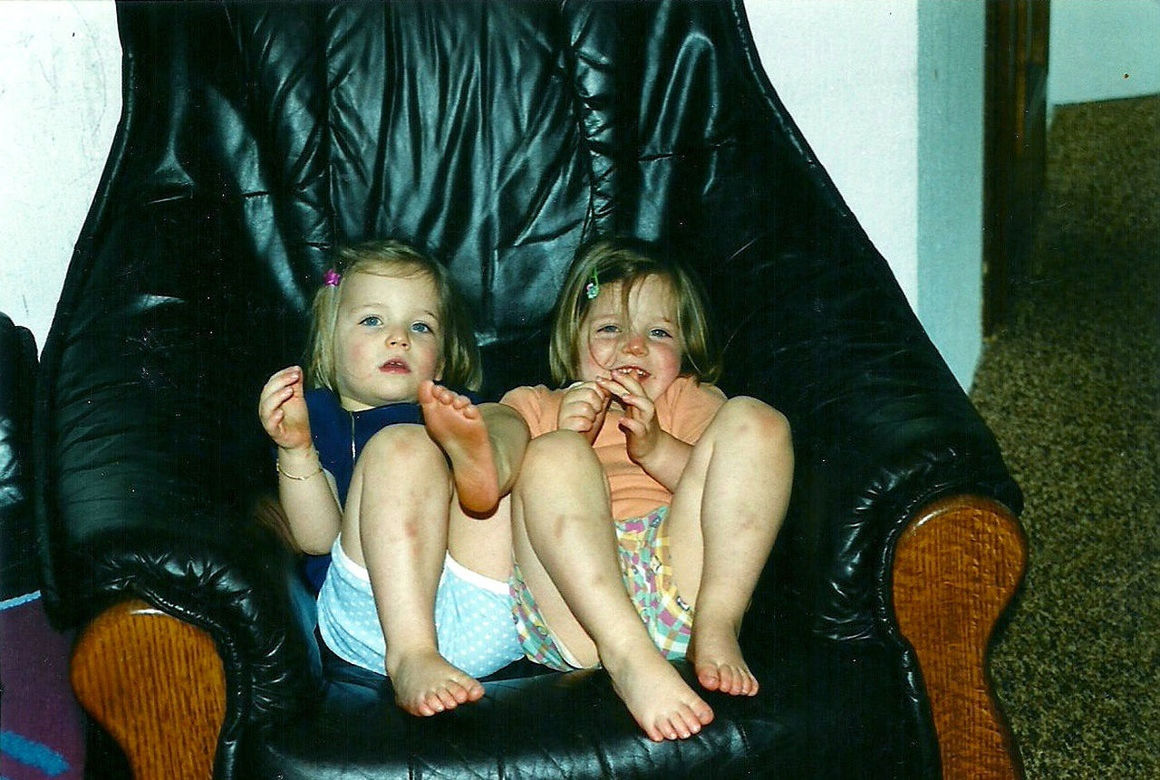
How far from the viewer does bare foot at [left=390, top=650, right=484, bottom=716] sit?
136cm

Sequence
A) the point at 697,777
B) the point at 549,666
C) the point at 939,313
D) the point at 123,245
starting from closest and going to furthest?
the point at 697,777 → the point at 549,666 → the point at 123,245 → the point at 939,313

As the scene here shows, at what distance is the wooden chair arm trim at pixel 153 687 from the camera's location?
1309 millimetres

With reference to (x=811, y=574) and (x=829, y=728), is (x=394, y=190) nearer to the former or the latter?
(x=811, y=574)

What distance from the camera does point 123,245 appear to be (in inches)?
71.3

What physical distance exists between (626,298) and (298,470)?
19.5 inches

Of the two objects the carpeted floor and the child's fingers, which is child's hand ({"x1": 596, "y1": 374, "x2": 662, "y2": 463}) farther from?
the carpeted floor

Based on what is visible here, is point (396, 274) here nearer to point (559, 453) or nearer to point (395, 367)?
point (395, 367)

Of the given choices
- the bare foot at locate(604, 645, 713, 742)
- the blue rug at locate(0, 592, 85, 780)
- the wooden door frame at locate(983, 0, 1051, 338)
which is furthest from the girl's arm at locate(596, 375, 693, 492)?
Answer: the wooden door frame at locate(983, 0, 1051, 338)

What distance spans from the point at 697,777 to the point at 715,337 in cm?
72

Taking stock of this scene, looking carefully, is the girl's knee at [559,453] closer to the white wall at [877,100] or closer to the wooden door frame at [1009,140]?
the white wall at [877,100]

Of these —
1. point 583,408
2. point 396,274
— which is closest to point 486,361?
point 396,274

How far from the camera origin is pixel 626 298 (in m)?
1.82

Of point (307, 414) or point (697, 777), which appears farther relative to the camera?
point (307, 414)

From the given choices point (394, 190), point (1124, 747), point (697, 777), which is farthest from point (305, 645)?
point (1124, 747)
